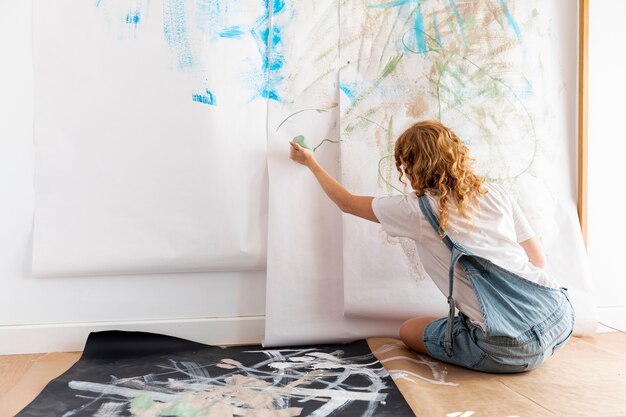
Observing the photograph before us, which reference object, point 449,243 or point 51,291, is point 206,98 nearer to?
point 51,291

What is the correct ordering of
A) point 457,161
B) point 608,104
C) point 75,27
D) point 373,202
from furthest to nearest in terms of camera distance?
point 608,104 < point 75,27 < point 373,202 < point 457,161

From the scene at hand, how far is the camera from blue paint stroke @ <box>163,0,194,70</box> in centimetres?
194

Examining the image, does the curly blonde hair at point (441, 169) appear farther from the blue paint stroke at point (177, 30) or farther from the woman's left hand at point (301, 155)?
the blue paint stroke at point (177, 30)

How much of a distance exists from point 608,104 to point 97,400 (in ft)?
6.35

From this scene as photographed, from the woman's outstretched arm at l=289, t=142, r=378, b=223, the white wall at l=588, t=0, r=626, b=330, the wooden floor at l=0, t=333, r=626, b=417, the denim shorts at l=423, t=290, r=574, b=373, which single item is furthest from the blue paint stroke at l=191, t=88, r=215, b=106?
the white wall at l=588, t=0, r=626, b=330

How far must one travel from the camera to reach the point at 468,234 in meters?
1.59

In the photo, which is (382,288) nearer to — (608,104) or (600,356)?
(600,356)

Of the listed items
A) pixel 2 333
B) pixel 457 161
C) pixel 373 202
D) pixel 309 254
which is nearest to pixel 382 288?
pixel 309 254

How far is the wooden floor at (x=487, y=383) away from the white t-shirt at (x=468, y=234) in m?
0.18

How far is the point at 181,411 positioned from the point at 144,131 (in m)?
0.94

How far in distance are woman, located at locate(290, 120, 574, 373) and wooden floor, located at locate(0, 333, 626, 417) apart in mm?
68

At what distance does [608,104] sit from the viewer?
86.0 inches

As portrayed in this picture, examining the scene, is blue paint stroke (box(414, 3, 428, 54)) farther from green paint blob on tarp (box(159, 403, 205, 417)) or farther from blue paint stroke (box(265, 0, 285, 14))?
green paint blob on tarp (box(159, 403, 205, 417))

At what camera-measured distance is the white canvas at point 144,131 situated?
6.31ft
